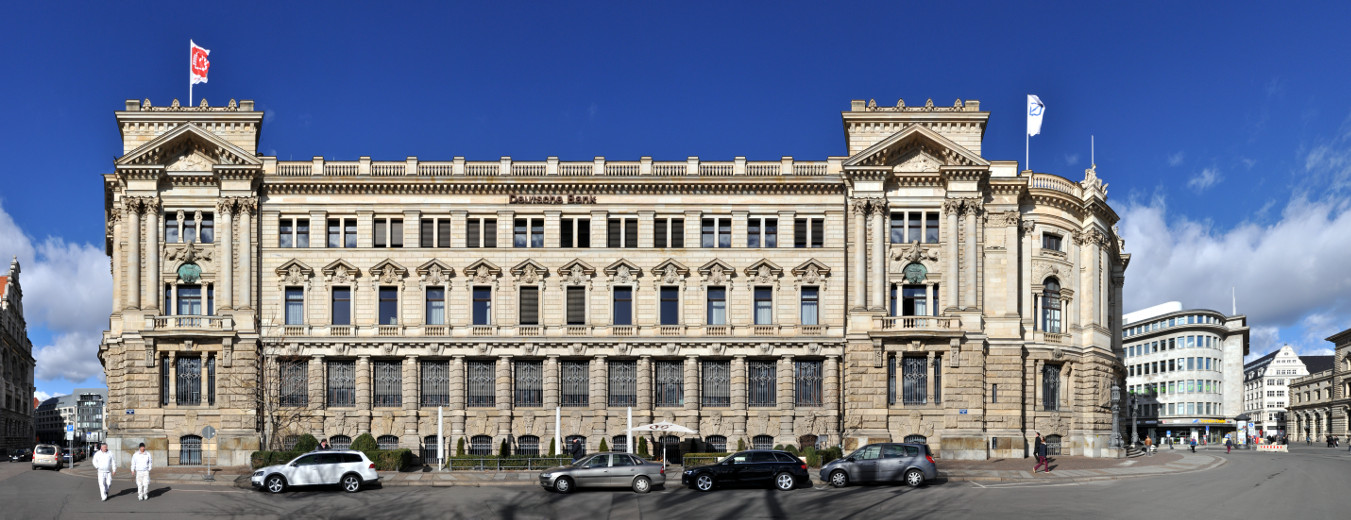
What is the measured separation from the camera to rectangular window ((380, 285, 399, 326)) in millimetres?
57688

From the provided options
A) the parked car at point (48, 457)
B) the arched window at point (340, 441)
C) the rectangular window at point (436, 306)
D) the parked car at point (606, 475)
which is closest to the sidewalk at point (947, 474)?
the parked car at point (606, 475)

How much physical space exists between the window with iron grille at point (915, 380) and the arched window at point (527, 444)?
773 inches

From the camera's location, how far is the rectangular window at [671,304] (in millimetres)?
58125

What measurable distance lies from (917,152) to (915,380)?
39.7ft

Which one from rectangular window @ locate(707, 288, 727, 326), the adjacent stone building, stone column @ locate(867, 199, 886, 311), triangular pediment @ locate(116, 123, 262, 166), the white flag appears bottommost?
the adjacent stone building

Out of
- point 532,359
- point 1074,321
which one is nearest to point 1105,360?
point 1074,321

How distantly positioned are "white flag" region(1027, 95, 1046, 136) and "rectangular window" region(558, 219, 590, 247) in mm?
26412

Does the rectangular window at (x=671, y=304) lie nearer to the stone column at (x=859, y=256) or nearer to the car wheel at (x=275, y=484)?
the stone column at (x=859, y=256)

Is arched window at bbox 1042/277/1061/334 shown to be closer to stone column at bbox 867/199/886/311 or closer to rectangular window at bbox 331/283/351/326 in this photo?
stone column at bbox 867/199/886/311

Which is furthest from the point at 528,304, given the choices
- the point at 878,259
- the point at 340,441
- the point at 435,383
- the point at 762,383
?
the point at 878,259

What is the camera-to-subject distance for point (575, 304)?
57969mm

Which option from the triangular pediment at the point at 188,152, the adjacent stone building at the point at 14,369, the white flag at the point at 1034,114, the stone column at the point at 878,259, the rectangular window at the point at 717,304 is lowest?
the adjacent stone building at the point at 14,369

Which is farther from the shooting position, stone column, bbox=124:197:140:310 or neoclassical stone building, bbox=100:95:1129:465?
neoclassical stone building, bbox=100:95:1129:465

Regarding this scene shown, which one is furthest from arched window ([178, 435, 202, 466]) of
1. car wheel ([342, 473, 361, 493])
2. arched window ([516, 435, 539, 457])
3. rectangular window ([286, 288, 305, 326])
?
car wheel ([342, 473, 361, 493])
